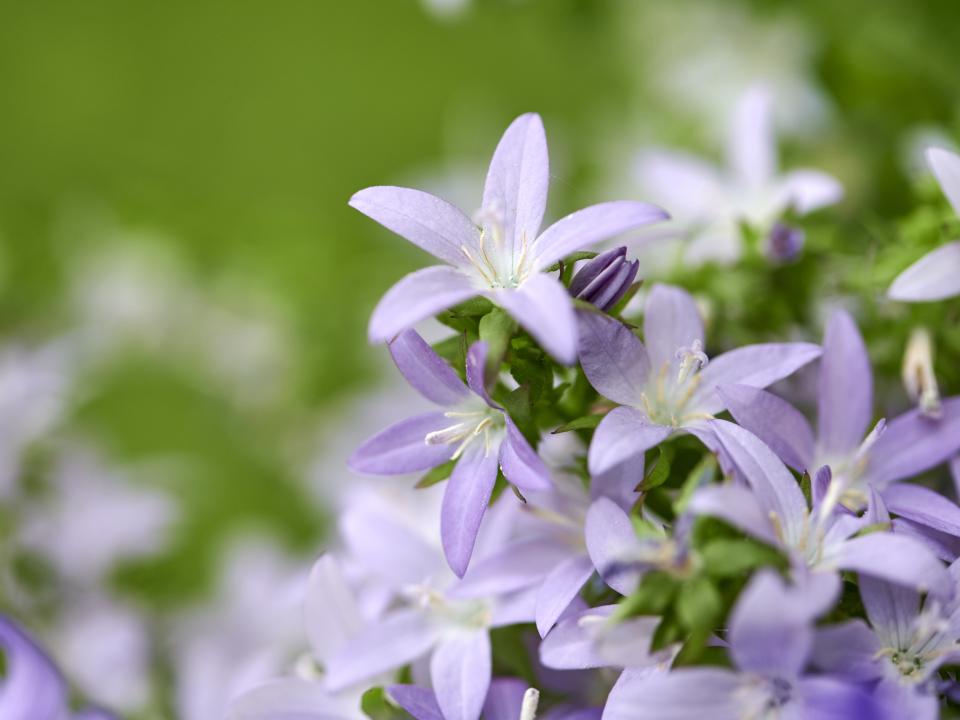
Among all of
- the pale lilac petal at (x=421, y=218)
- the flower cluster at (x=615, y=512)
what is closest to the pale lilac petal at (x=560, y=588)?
the flower cluster at (x=615, y=512)

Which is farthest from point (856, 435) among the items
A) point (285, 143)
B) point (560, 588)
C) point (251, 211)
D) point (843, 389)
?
point (285, 143)

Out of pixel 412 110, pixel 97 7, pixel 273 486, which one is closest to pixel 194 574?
pixel 273 486

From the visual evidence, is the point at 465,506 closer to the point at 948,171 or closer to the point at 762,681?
the point at 762,681

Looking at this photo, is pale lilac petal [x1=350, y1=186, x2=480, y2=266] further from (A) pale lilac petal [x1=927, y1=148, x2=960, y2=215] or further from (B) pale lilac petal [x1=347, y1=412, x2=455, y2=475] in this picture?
(A) pale lilac petal [x1=927, y1=148, x2=960, y2=215]

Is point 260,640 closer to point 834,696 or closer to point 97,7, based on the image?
point 834,696

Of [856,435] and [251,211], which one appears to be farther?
[251,211]

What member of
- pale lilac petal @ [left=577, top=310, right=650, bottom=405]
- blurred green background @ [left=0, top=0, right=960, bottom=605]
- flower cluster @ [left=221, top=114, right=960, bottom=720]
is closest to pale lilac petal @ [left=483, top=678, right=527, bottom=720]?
flower cluster @ [left=221, top=114, right=960, bottom=720]

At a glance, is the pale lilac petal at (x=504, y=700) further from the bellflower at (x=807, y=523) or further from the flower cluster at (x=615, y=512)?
the bellflower at (x=807, y=523)
